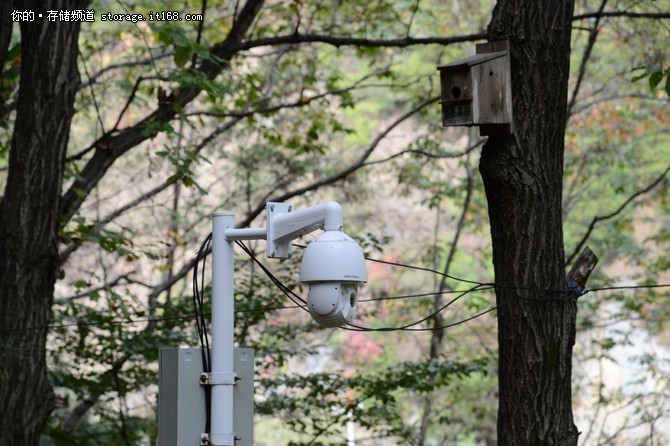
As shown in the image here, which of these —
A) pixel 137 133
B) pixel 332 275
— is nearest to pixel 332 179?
pixel 137 133

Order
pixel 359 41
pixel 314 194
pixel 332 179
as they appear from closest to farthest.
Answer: pixel 359 41, pixel 332 179, pixel 314 194

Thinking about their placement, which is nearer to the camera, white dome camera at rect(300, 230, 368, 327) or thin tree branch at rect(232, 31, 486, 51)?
white dome camera at rect(300, 230, 368, 327)

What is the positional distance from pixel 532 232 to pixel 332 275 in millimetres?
1252

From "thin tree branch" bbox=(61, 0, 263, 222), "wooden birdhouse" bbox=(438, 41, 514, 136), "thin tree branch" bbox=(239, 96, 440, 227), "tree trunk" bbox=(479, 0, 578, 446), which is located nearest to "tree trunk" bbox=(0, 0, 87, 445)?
"thin tree branch" bbox=(61, 0, 263, 222)

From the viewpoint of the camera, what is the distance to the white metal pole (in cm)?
257

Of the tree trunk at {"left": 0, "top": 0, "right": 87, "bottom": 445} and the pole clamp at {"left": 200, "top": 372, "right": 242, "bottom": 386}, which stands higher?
the tree trunk at {"left": 0, "top": 0, "right": 87, "bottom": 445}

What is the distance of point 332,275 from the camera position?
90.4 inches

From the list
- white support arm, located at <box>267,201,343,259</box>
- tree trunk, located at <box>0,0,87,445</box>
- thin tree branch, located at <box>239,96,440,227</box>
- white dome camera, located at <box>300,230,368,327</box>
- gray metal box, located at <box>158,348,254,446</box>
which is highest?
thin tree branch, located at <box>239,96,440,227</box>

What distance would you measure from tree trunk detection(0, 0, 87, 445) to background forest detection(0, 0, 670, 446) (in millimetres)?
174

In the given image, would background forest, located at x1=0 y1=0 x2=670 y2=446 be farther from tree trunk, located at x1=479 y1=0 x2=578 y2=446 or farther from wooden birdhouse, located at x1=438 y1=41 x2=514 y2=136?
wooden birdhouse, located at x1=438 y1=41 x2=514 y2=136

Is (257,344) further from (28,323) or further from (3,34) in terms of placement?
(3,34)

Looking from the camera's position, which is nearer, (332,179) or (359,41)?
(359,41)

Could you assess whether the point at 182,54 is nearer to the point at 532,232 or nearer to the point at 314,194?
the point at 532,232

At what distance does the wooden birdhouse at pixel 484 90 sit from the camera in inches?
130
